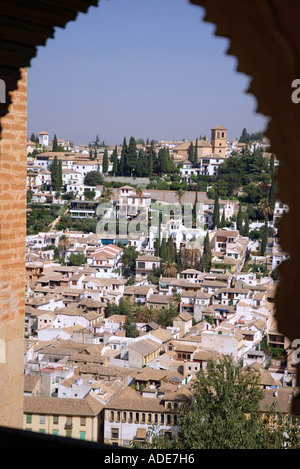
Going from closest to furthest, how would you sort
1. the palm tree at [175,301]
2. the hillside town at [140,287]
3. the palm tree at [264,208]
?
the hillside town at [140,287], the palm tree at [175,301], the palm tree at [264,208]

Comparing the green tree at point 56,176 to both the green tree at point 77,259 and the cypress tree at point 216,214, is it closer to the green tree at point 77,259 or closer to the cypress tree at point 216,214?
the cypress tree at point 216,214

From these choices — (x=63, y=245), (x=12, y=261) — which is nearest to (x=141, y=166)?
(x=63, y=245)

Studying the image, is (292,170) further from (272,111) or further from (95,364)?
(95,364)

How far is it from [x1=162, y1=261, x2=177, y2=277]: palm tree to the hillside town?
0.36ft

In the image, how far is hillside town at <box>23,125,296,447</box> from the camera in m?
9.37

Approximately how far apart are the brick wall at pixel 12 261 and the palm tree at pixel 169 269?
1683 cm

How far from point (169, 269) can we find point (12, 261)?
16.9 m

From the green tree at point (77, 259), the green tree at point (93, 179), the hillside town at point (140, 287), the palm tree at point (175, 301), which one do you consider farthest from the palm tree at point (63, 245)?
the green tree at point (93, 179)

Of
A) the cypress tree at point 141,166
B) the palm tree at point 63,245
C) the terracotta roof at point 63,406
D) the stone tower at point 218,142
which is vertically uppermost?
the stone tower at point 218,142

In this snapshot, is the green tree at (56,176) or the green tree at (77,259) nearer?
the green tree at (77,259)

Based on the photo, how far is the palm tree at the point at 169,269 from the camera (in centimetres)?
1834

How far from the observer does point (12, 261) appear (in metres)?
1.51

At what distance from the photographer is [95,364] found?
11359 millimetres

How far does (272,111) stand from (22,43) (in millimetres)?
684
